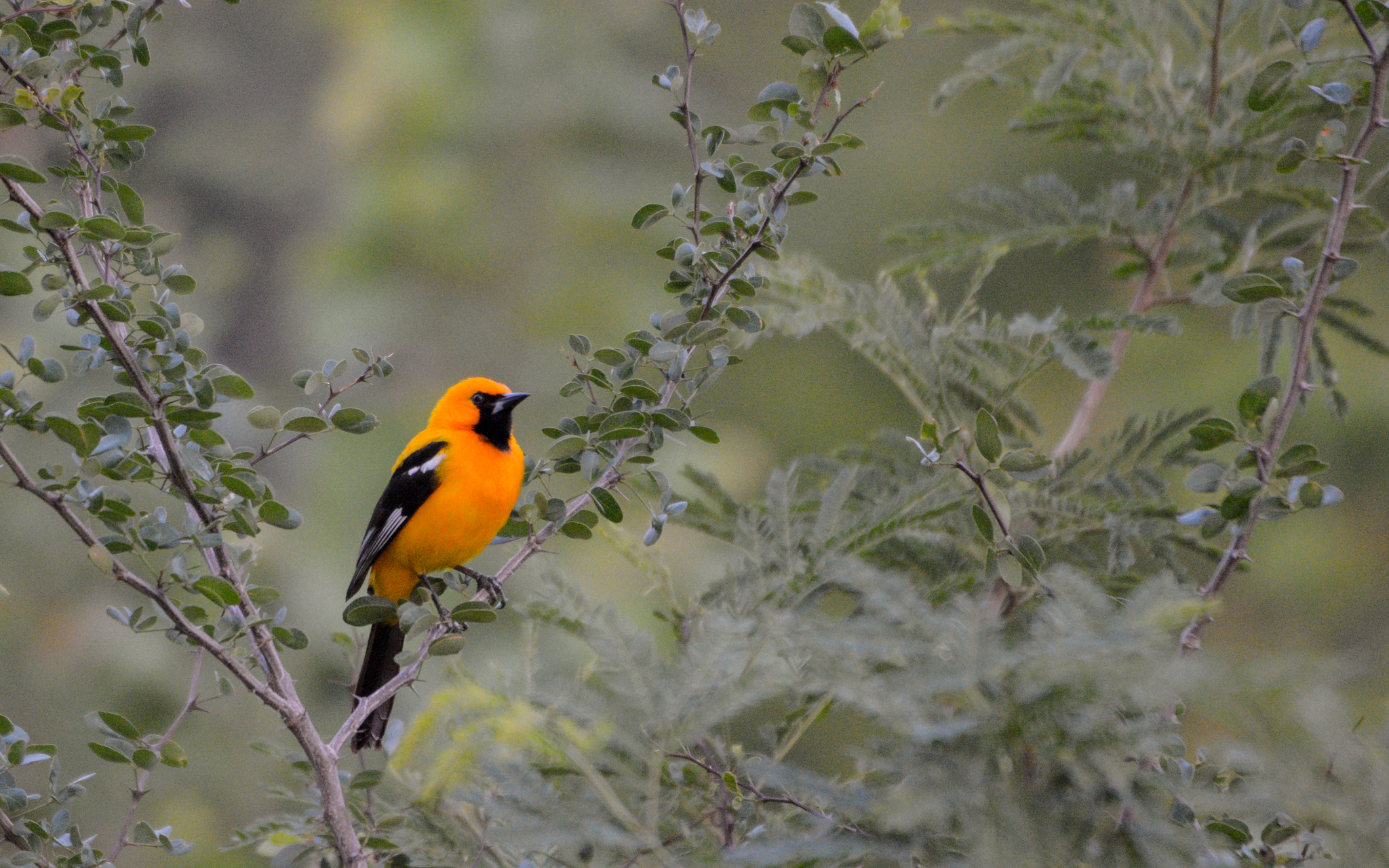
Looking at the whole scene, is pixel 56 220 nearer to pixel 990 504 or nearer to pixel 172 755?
pixel 172 755

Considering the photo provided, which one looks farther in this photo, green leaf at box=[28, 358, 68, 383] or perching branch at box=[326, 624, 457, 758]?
perching branch at box=[326, 624, 457, 758]

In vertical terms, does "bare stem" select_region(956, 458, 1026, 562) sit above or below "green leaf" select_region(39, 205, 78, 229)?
below

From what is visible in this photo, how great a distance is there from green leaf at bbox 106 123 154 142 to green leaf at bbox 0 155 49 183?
0.16m

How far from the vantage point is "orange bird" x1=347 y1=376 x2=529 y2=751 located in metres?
2.98

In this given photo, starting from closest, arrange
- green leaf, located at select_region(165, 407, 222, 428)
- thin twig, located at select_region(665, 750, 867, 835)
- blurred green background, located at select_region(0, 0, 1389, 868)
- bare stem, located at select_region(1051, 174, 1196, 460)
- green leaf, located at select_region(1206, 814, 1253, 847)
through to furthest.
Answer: thin twig, located at select_region(665, 750, 867, 835)
green leaf, located at select_region(1206, 814, 1253, 847)
green leaf, located at select_region(165, 407, 222, 428)
bare stem, located at select_region(1051, 174, 1196, 460)
blurred green background, located at select_region(0, 0, 1389, 868)

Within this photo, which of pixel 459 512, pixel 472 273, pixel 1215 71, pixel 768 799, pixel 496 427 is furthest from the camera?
pixel 472 273

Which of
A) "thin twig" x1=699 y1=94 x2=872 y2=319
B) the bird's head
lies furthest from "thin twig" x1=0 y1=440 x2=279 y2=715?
the bird's head

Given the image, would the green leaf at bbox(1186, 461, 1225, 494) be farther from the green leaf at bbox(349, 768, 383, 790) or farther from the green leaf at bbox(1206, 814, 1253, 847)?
the green leaf at bbox(349, 768, 383, 790)

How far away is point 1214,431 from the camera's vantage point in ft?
4.81

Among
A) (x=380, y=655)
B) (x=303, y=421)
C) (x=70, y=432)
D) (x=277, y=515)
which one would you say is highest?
(x=70, y=432)

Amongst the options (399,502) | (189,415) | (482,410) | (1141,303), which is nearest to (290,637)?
(189,415)

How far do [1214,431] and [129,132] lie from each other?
61.0 inches

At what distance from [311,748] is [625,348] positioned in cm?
80

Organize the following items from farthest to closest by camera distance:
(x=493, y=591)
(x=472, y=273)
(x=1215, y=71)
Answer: (x=472, y=273) → (x=1215, y=71) → (x=493, y=591)
